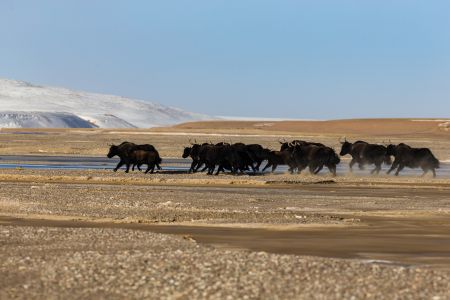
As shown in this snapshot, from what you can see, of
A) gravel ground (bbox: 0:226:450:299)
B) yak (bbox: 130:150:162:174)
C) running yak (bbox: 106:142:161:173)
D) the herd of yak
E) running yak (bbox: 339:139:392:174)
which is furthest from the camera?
running yak (bbox: 339:139:392:174)

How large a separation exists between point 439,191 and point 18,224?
15.7m

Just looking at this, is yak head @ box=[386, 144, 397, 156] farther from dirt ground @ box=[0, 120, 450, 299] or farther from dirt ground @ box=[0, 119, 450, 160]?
dirt ground @ box=[0, 119, 450, 160]

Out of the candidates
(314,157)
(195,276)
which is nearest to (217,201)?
(195,276)

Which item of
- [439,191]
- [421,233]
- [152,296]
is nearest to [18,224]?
[421,233]

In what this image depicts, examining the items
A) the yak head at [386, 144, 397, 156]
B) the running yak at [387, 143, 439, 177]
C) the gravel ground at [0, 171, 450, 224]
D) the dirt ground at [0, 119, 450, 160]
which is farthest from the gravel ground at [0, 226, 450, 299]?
the dirt ground at [0, 119, 450, 160]

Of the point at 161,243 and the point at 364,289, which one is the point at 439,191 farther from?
the point at 364,289

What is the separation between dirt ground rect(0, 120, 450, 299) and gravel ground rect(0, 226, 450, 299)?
15 millimetres

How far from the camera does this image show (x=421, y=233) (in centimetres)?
1816

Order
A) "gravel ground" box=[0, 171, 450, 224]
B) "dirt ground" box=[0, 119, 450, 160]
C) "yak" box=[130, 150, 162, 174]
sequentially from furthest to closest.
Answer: "dirt ground" box=[0, 119, 450, 160] < "yak" box=[130, 150, 162, 174] < "gravel ground" box=[0, 171, 450, 224]

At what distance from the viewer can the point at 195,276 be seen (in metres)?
12.0

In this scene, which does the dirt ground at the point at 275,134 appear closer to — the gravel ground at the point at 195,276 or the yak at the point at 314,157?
the yak at the point at 314,157

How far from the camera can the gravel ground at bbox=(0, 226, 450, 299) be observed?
11.2 m

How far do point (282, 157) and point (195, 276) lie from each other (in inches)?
1141

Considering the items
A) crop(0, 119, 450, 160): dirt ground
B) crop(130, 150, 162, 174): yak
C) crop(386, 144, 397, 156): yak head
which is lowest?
crop(130, 150, 162, 174): yak
